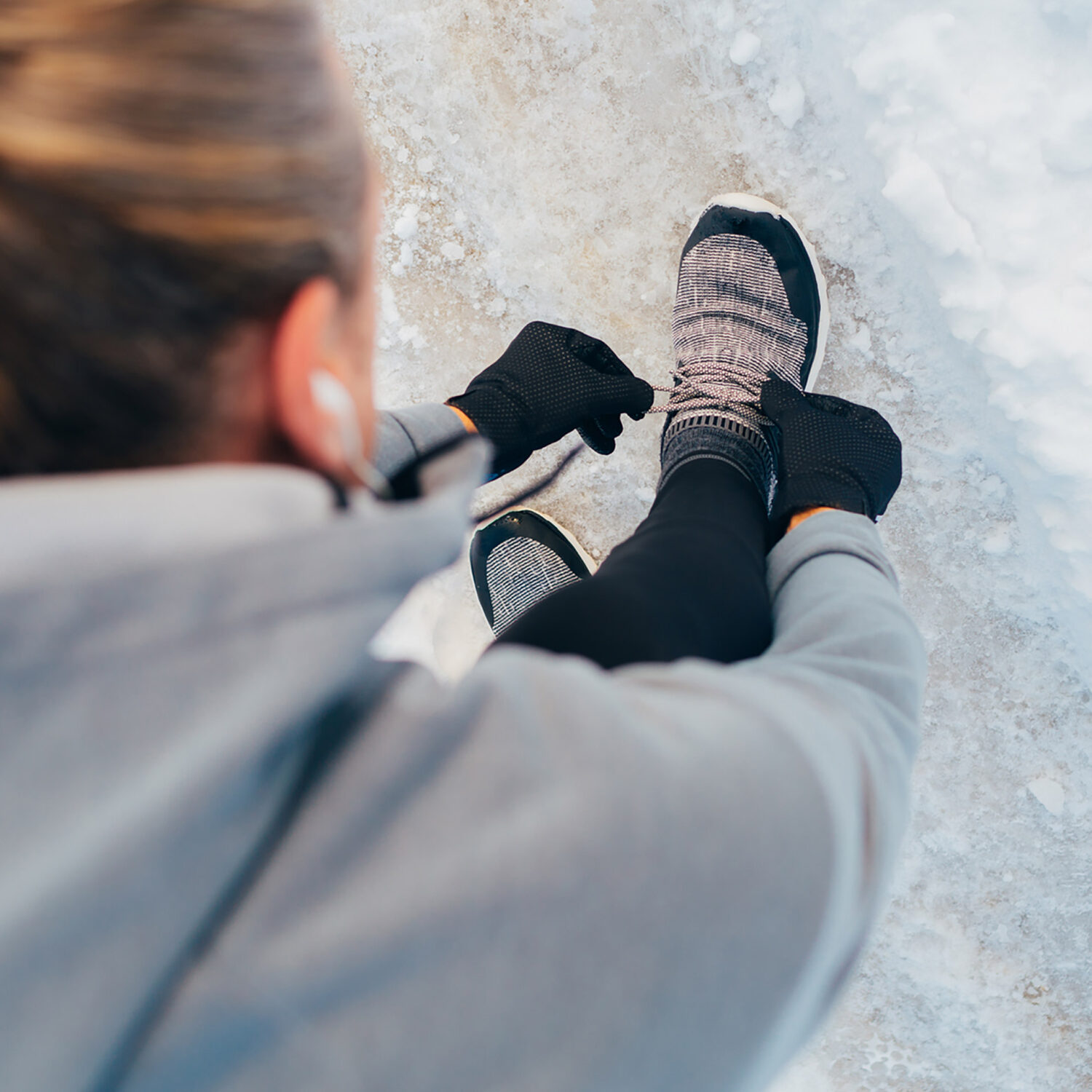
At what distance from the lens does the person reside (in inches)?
11.6

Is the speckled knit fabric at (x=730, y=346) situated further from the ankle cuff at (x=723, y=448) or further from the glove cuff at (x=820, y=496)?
the glove cuff at (x=820, y=496)

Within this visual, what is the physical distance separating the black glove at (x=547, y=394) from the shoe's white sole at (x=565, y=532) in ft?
0.54

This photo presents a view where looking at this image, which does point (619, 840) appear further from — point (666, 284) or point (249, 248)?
point (666, 284)

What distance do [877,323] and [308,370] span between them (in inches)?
39.9

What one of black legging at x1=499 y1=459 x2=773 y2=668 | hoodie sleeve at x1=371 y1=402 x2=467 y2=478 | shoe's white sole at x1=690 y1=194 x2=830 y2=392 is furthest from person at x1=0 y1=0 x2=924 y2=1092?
shoe's white sole at x1=690 y1=194 x2=830 y2=392

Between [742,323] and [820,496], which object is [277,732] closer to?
[820,496]

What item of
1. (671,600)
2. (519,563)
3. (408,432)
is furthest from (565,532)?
(671,600)

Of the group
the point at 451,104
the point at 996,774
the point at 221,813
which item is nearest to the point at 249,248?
the point at 221,813

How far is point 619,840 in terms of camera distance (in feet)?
1.23

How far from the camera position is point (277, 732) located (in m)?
0.33

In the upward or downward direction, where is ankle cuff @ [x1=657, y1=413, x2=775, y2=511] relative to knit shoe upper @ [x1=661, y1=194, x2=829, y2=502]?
downward

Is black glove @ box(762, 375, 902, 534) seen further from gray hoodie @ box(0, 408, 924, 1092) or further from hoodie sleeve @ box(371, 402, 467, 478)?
gray hoodie @ box(0, 408, 924, 1092)

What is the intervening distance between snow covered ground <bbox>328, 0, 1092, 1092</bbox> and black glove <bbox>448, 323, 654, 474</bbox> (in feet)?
0.37

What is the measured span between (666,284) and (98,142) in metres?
1.04
